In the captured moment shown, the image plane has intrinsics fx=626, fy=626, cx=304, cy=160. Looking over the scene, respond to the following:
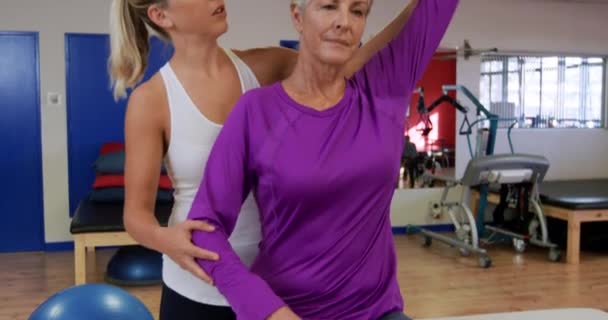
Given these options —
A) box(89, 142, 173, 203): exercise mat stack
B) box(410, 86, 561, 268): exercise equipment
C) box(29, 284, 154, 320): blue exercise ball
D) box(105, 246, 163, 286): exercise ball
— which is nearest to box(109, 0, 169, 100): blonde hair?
box(29, 284, 154, 320): blue exercise ball

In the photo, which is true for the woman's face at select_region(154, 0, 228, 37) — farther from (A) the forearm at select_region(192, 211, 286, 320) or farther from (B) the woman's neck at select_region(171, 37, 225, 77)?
(A) the forearm at select_region(192, 211, 286, 320)

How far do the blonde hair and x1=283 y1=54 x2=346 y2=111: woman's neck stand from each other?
0.99 feet

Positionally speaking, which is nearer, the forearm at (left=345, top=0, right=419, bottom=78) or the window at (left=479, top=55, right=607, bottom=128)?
the forearm at (left=345, top=0, right=419, bottom=78)

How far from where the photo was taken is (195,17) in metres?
1.10

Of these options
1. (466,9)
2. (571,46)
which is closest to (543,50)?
(571,46)

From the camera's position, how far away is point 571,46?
6625mm

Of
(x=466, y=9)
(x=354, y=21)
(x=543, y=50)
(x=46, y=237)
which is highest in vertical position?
(x=466, y=9)

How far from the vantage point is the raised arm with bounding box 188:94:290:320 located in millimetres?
852

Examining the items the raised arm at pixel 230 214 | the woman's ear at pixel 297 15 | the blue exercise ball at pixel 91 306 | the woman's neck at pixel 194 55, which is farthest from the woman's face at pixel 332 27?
the blue exercise ball at pixel 91 306

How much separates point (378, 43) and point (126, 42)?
0.46 metres

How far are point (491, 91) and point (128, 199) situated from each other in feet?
19.5

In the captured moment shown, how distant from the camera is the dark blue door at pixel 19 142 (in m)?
5.38

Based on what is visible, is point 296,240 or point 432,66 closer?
point 296,240

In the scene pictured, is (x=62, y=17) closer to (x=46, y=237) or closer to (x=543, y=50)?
(x=46, y=237)
